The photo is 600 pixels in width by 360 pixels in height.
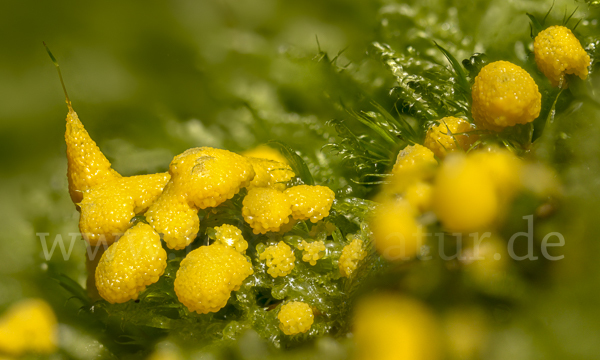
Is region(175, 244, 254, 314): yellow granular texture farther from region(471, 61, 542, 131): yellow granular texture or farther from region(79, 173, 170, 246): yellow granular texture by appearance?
region(471, 61, 542, 131): yellow granular texture

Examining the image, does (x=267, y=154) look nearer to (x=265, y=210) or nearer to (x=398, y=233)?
(x=265, y=210)

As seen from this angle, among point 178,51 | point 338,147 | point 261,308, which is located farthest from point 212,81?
point 261,308

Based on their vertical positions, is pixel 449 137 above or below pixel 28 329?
above

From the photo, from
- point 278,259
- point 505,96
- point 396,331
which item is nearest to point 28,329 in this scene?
point 278,259

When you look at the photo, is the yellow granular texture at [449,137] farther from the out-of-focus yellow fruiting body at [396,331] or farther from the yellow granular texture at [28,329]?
the yellow granular texture at [28,329]

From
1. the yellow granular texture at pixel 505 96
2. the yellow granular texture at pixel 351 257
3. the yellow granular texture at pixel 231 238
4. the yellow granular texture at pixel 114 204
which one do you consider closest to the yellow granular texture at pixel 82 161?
the yellow granular texture at pixel 114 204
